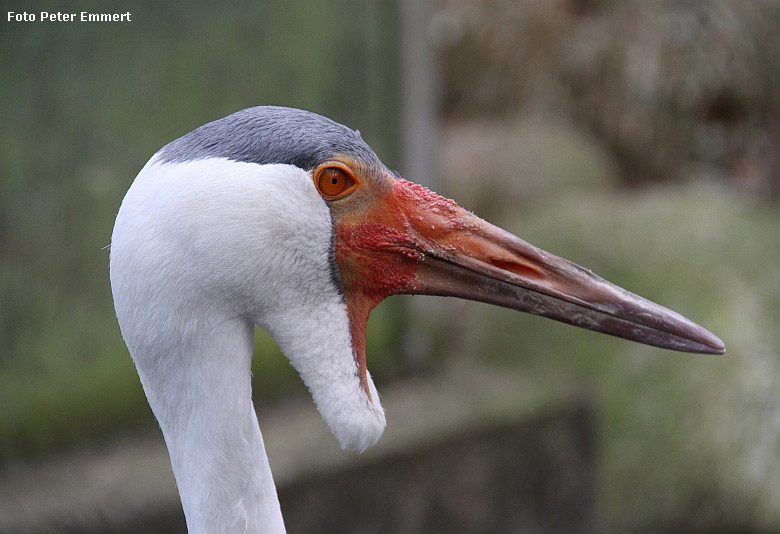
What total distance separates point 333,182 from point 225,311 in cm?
29

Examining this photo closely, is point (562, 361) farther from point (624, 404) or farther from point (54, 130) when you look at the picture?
point (54, 130)

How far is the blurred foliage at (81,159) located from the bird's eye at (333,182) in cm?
197

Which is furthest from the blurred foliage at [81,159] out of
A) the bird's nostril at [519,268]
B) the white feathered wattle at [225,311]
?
the bird's nostril at [519,268]

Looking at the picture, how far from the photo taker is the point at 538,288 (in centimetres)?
165

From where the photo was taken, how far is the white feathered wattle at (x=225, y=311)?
1432 millimetres

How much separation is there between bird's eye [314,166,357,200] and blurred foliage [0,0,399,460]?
197cm

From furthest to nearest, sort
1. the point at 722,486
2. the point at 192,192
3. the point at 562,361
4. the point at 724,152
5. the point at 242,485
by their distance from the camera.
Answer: the point at 724,152 < the point at 562,361 < the point at 722,486 < the point at 242,485 < the point at 192,192

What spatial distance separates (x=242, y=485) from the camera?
5.08 ft

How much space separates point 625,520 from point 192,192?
350cm

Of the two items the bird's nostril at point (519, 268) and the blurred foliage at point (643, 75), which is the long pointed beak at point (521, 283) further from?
the blurred foliage at point (643, 75)

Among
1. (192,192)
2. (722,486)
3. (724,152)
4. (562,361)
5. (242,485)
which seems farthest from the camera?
(724,152)

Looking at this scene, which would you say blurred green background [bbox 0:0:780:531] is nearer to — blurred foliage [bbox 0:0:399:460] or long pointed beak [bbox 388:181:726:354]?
blurred foliage [bbox 0:0:399:460]

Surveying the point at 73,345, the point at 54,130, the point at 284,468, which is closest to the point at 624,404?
the point at 284,468

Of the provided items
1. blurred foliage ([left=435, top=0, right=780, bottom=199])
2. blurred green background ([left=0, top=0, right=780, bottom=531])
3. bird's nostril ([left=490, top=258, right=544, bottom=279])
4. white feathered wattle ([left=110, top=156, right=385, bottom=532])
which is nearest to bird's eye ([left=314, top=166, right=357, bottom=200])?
white feathered wattle ([left=110, top=156, right=385, bottom=532])
